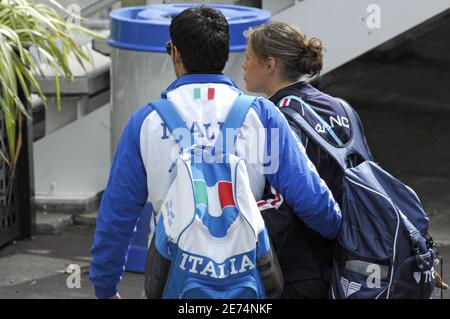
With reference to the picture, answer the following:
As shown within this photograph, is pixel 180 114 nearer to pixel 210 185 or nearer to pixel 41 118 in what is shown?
pixel 210 185

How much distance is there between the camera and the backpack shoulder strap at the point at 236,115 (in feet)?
11.1

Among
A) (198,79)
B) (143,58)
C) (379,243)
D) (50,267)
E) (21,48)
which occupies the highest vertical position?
(198,79)

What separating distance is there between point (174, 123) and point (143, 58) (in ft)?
11.0

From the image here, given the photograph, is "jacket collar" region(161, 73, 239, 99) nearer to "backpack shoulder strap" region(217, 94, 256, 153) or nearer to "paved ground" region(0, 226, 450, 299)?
"backpack shoulder strap" region(217, 94, 256, 153)

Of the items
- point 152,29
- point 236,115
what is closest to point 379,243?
point 236,115

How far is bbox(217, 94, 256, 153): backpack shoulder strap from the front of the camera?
339 cm

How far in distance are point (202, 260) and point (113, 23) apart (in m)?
3.64

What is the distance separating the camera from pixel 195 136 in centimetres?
338

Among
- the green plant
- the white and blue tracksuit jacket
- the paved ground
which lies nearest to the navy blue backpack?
the white and blue tracksuit jacket

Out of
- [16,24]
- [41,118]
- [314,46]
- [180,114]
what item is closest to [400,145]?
[41,118]

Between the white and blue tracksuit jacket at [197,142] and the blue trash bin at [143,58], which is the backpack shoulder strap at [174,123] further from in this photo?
the blue trash bin at [143,58]

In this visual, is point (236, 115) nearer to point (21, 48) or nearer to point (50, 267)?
point (21, 48)

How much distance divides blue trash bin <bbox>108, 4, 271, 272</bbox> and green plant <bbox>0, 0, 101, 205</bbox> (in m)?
0.29
